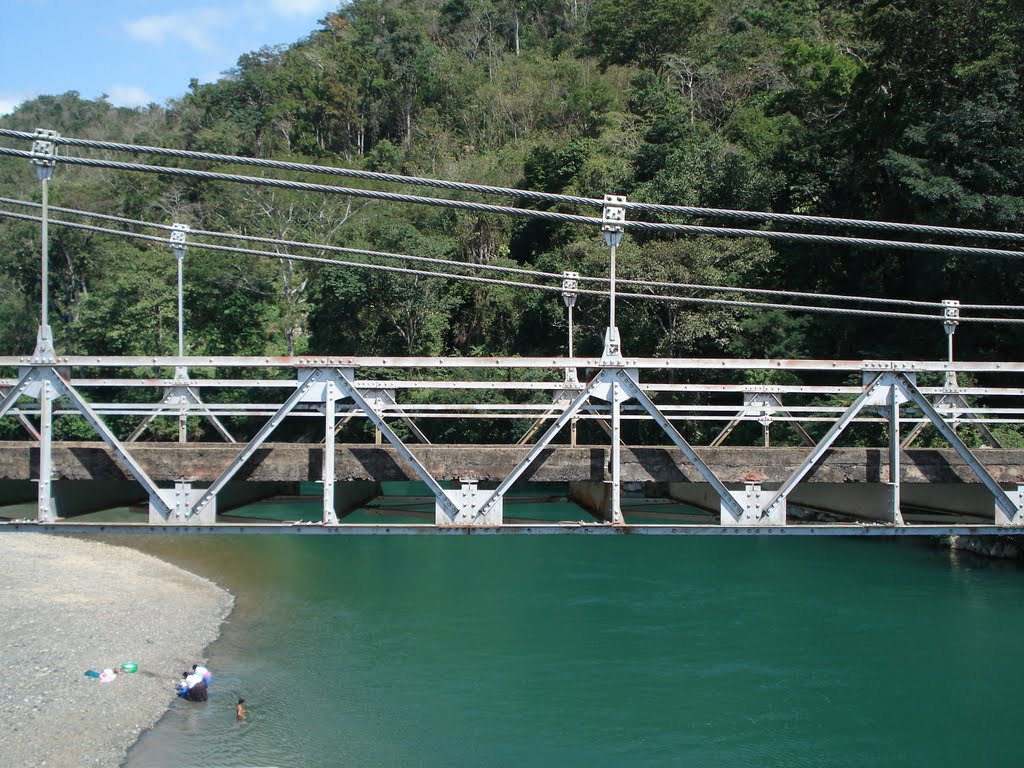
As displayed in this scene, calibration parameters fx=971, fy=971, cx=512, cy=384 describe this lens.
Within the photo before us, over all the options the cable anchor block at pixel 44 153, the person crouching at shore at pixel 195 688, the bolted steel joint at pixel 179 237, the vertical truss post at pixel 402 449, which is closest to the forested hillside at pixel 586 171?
the person crouching at shore at pixel 195 688

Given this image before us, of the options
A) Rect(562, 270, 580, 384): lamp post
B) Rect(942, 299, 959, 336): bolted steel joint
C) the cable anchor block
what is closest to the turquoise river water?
Rect(942, 299, 959, 336): bolted steel joint

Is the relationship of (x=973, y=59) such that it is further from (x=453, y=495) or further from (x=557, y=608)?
(x=453, y=495)

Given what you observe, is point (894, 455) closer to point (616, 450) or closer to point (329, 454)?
point (616, 450)

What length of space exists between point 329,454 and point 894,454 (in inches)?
171

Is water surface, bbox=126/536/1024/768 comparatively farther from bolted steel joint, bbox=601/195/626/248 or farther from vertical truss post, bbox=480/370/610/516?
bolted steel joint, bbox=601/195/626/248

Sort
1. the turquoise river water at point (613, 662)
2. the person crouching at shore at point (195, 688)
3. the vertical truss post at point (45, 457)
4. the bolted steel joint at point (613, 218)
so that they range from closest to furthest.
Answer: the vertical truss post at point (45, 457) < the bolted steel joint at point (613, 218) < the turquoise river water at point (613, 662) < the person crouching at shore at point (195, 688)

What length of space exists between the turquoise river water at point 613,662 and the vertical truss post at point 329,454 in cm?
901

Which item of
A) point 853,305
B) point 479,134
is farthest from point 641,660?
point 479,134

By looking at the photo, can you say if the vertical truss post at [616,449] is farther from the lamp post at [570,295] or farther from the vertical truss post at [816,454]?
the lamp post at [570,295]

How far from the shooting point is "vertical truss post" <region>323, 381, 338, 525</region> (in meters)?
6.94

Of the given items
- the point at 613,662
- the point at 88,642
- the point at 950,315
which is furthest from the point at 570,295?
the point at 88,642

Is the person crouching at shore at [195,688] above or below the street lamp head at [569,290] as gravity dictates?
below

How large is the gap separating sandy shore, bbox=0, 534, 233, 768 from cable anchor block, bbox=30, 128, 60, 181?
10651 millimetres

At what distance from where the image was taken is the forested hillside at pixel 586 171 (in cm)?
2762
